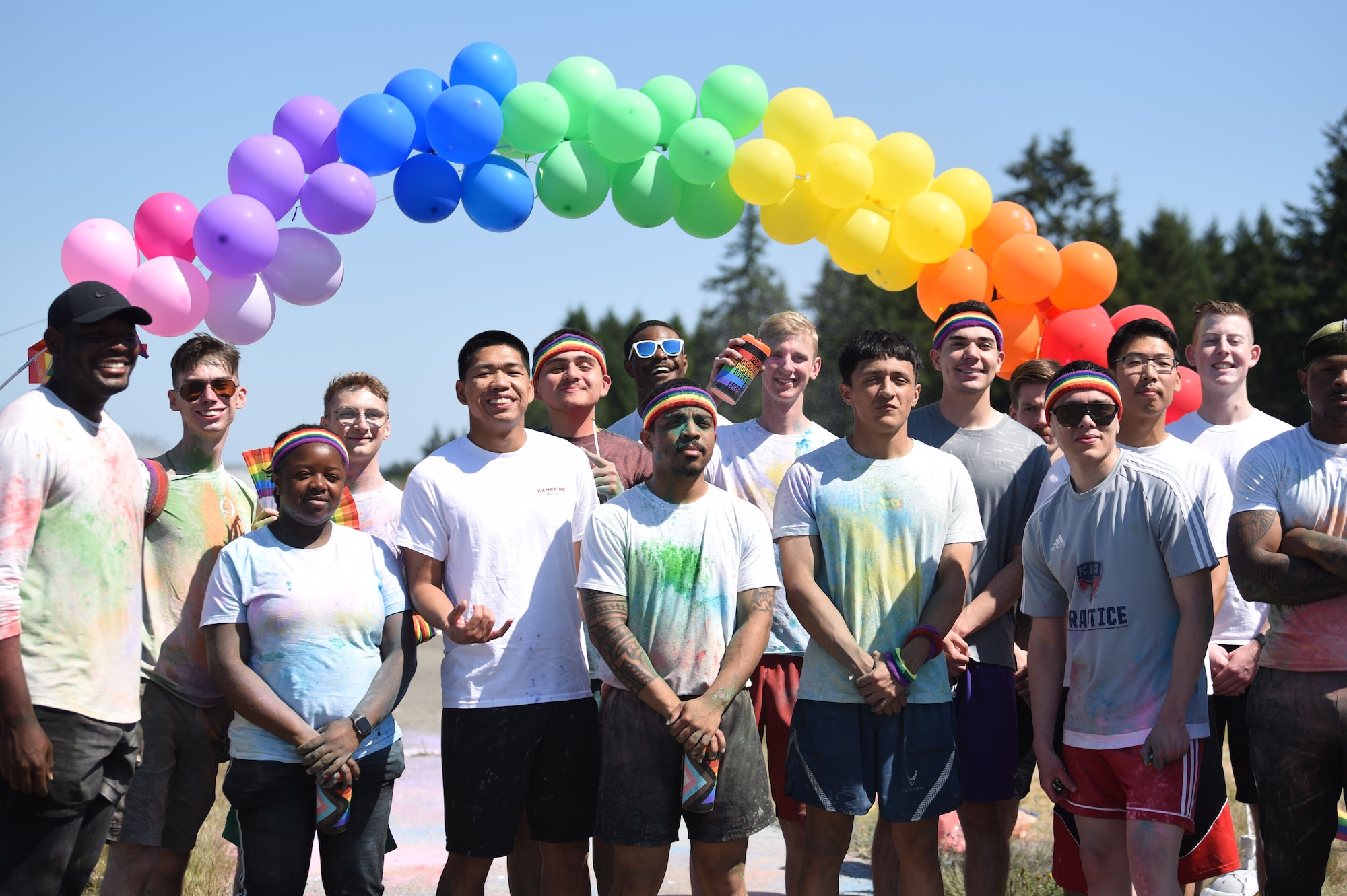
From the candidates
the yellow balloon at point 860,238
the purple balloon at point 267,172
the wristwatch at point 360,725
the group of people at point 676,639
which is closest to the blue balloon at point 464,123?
the purple balloon at point 267,172

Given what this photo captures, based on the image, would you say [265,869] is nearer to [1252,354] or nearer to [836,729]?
[836,729]

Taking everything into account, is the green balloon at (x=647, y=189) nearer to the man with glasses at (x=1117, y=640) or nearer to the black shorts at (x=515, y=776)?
the man with glasses at (x=1117, y=640)

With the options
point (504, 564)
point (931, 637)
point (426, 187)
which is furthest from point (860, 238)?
point (504, 564)

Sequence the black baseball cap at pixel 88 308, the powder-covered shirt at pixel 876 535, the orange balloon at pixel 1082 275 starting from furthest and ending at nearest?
the orange balloon at pixel 1082 275 < the powder-covered shirt at pixel 876 535 < the black baseball cap at pixel 88 308

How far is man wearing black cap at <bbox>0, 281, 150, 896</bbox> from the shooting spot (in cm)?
315

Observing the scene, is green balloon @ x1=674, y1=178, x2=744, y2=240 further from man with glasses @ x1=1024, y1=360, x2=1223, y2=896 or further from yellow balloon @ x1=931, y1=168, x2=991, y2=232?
man with glasses @ x1=1024, y1=360, x2=1223, y2=896

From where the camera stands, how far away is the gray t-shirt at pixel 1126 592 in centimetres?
372

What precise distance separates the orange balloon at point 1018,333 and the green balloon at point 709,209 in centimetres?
162

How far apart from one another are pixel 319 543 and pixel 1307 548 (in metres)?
3.41

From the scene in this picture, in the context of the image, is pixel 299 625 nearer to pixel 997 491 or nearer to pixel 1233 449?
pixel 997 491

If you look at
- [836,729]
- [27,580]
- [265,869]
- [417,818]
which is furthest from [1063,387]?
[417,818]

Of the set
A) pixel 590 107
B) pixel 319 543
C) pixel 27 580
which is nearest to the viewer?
pixel 27 580

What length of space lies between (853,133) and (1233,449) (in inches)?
107

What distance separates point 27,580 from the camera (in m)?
3.27
